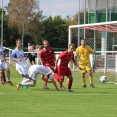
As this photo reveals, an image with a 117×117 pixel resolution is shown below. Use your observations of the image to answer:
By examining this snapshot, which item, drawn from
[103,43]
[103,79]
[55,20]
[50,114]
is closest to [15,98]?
[50,114]

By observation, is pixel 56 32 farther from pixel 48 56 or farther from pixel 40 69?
pixel 40 69

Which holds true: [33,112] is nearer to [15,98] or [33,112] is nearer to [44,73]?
[15,98]

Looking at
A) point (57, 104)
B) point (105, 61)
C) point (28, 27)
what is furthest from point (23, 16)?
point (57, 104)

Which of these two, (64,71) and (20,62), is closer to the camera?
(64,71)

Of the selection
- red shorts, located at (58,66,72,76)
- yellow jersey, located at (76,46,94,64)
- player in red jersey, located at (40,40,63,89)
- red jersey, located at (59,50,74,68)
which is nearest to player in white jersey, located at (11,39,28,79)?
player in red jersey, located at (40,40,63,89)

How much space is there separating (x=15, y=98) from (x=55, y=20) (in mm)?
80507

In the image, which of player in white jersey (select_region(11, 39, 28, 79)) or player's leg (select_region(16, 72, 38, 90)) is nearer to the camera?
player's leg (select_region(16, 72, 38, 90))

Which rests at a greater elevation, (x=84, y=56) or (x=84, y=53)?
(x=84, y=53)

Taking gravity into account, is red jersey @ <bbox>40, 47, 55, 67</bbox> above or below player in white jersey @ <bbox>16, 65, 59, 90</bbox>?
above

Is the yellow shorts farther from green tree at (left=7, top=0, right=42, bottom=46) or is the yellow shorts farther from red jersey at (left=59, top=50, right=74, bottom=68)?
green tree at (left=7, top=0, right=42, bottom=46)

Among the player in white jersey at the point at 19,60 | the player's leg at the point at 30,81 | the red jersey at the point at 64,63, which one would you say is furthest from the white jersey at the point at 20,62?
the red jersey at the point at 64,63

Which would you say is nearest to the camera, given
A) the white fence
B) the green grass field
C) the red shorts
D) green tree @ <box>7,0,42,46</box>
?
the green grass field

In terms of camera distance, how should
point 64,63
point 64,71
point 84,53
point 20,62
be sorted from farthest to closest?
point 84,53 < point 20,62 < point 64,63 < point 64,71

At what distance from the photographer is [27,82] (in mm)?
20172
